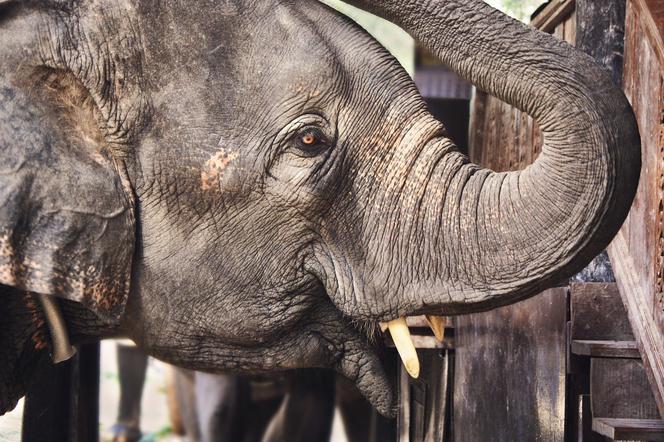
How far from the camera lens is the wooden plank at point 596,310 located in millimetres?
3812

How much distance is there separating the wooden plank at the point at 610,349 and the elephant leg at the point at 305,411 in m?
3.31

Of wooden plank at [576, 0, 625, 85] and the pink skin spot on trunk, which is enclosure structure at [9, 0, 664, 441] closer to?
wooden plank at [576, 0, 625, 85]

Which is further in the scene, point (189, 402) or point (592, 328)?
point (189, 402)

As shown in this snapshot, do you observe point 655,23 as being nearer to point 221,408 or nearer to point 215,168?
point 215,168

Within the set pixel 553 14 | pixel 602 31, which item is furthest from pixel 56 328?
pixel 553 14

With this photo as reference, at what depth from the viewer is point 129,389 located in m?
9.90

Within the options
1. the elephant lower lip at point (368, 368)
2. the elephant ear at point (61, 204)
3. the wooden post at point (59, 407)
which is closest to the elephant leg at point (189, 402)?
the wooden post at point (59, 407)

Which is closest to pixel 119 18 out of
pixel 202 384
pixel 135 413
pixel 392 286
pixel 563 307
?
pixel 392 286

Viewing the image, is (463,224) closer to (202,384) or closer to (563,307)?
(563,307)

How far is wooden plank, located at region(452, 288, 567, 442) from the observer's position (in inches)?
151

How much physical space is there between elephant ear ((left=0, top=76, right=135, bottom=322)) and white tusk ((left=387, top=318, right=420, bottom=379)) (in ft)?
2.21

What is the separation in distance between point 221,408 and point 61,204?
4.44 meters

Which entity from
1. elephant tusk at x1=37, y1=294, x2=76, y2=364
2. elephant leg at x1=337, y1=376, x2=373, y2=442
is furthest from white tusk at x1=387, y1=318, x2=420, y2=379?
elephant leg at x1=337, y1=376, x2=373, y2=442

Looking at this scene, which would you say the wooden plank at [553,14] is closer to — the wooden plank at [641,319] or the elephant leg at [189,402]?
the wooden plank at [641,319]
